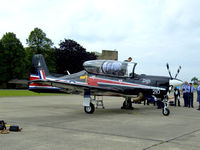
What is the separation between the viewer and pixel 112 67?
11.8 meters

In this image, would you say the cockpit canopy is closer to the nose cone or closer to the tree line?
the nose cone

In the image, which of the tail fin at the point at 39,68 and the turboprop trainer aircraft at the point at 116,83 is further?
the tail fin at the point at 39,68

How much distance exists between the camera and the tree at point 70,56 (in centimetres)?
5975

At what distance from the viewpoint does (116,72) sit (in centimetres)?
1173

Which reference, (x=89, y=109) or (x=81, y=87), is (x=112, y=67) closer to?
(x=81, y=87)

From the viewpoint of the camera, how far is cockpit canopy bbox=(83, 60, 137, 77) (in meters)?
11.6

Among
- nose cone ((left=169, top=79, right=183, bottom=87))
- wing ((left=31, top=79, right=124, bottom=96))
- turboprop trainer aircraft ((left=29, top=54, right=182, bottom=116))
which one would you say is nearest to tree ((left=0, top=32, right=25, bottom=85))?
turboprop trainer aircraft ((left=29, top=54, right=182, bottom=116))

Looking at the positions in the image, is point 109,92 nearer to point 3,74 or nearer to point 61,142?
point 61,142

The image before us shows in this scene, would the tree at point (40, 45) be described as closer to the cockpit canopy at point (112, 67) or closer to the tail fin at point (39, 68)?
the tail fin at point (39, 68)

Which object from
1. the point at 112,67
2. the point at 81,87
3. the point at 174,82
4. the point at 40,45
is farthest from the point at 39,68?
the point at 40,45

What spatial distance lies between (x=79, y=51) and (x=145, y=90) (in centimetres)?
5112

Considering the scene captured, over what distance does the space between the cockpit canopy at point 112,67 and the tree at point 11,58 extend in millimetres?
46448

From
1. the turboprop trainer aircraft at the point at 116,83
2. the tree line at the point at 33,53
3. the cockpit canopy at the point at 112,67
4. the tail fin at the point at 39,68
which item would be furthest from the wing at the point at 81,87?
the tree line at the point at 33,53

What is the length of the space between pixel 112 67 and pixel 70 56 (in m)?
49.4
